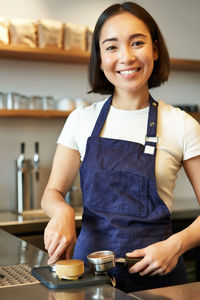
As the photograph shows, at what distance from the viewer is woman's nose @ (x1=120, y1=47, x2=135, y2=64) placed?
1.59 metres

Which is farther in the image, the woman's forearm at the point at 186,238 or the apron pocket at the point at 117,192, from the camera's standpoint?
the apron pocket at the point at 117,192

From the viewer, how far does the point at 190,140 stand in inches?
63.4

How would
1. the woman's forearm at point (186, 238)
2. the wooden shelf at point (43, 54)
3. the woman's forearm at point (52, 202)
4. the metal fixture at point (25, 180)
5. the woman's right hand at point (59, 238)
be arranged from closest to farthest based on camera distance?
the woman's right hand at point (59, 238)
the woman's forearm at point (186, 238)
the woman's forearm at point (52, 202)
the wooden shelf at point (43, 54)
the metal fixture at point (25, 180)

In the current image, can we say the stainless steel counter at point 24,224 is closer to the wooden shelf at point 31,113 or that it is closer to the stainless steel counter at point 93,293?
the wooden shelf at point 31,113

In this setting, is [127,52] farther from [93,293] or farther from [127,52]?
[93,293]

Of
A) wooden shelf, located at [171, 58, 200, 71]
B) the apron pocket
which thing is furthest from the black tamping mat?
wooden shelf, located at [171, 58, 200, 71]

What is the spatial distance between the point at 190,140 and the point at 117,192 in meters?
0.30

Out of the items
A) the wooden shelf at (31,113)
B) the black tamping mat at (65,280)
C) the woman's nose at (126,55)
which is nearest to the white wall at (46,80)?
the wooden shelf at (31,113)

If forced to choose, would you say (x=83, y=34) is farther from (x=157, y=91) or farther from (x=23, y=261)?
(x=23, y=261)

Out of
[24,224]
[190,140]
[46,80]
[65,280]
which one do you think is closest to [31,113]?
[46,80]

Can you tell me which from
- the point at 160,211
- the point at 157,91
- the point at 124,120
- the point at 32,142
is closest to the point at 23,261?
the point at 160,211

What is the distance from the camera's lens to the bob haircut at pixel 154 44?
1.67 meters

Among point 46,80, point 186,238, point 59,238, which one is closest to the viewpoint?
point 59,238

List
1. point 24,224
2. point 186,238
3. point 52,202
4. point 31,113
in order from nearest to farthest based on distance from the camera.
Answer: point 186,238, point 52,202, point 24,224, point 31,113
